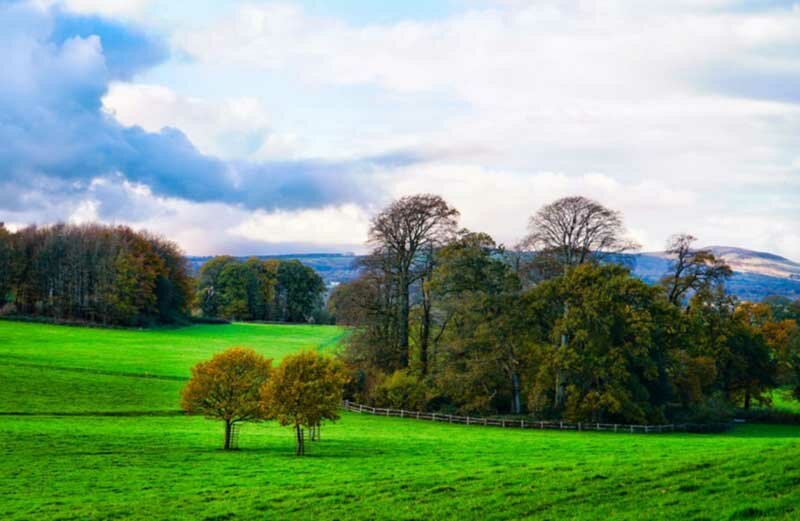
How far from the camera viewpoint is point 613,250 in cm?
6019

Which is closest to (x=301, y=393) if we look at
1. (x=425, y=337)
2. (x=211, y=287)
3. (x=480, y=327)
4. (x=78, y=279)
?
(x=480, y=327)

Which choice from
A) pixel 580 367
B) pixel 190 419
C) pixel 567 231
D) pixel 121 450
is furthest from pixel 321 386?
pixel 567 231

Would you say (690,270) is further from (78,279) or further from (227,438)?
(78,279)

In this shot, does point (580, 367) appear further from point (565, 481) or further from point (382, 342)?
point (565, 481)

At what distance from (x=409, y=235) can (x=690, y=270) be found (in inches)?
1059

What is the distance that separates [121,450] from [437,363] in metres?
31.0

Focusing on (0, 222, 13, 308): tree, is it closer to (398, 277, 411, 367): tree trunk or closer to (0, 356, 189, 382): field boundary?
(0, 356, 189, 382): field boundary

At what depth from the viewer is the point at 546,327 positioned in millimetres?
59969

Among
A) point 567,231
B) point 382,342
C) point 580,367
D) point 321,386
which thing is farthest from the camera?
point 382,342

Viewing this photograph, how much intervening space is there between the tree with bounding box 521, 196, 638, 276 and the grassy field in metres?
17.2

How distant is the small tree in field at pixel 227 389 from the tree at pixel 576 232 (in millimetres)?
28758

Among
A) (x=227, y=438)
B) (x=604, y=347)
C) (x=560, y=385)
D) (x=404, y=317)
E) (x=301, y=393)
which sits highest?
(x=404, y=317)

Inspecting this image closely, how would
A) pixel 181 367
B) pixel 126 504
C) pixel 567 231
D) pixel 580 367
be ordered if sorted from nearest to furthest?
pixel 126 504 < pixel 580 367 < pixel 567 231 < pixel 181 367

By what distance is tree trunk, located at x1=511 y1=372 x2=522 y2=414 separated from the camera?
197 feet
